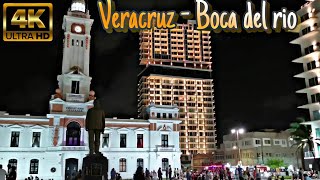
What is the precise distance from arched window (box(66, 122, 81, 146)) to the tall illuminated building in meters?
70.8

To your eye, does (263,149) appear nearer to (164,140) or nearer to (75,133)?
(164,140)

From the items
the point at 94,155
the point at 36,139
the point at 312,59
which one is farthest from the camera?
the point at 312,59

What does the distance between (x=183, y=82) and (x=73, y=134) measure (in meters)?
80.5

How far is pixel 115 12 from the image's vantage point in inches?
666

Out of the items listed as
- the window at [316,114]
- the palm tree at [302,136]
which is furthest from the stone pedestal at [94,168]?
the window at [316,114]

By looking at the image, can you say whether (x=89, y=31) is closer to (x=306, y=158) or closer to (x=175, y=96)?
(x=306, y=158)

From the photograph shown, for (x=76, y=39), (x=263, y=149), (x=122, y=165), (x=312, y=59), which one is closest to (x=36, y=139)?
(x=122, y=165)

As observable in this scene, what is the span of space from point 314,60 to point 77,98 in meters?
36.4

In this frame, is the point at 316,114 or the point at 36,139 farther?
the point at 36,139

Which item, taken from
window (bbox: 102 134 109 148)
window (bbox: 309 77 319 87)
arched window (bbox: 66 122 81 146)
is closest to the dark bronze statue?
arched window (bbox: 66 122 81 146)

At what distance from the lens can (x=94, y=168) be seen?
15531mm

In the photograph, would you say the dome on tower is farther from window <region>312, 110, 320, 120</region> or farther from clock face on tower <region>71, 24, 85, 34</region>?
window <region>312, 110, 320, 120</region>

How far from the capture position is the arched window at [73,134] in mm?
48531

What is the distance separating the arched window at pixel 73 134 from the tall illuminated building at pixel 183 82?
2788 inches
